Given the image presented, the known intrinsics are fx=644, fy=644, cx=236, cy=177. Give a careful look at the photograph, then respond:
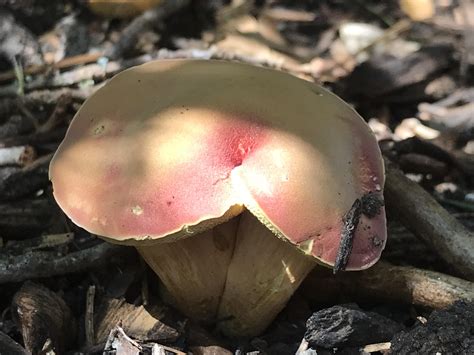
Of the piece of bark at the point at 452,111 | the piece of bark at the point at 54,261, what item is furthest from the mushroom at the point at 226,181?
the piece of bark at the point at 452,111

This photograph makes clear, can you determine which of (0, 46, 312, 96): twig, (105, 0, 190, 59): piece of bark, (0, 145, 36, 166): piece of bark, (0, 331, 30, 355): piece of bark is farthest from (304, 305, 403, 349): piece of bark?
(105, 0, 190, 59): piece of bark

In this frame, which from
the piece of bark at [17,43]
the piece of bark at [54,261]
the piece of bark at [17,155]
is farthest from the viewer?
the piece of bark at [17,43]

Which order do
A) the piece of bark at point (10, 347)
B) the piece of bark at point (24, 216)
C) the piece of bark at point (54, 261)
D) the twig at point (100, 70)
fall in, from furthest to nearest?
the twig at point (100, 70)
the piece of bark at point (24, 216)
the piece of bark at point (54, 261)
the piece of bark at point (10, 347)

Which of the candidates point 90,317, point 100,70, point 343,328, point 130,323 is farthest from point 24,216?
point 343,328

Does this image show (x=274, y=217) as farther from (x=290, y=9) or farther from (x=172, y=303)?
(x=290, y=9)

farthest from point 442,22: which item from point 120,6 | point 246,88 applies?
point 246,88

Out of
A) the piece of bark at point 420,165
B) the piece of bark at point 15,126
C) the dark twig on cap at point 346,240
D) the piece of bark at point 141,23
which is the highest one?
the dark twig on cap at point 346,240

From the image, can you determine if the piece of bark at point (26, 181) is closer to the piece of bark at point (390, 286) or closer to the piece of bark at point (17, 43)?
the piece of bark at point (17, 43)
